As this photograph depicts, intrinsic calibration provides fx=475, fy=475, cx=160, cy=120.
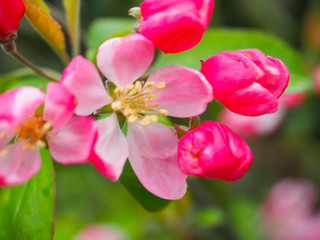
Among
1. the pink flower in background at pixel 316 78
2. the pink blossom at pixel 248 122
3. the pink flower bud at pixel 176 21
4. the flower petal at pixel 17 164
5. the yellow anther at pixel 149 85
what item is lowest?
the pink blossom at pixel 248 122

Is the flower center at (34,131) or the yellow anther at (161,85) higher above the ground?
the yellow anther at (161,85)

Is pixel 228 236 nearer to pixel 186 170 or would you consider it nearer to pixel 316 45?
pixel 316 45

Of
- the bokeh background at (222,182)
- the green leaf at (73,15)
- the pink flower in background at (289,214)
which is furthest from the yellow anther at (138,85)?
the pink flower in background at (289,214)

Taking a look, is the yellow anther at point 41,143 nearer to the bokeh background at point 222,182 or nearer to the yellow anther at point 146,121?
the yellow anther at point 146,121

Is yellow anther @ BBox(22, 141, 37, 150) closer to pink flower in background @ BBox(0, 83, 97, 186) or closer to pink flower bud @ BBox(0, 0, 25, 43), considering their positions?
pink flower in background @ BBox(0, 83, 97, 186)

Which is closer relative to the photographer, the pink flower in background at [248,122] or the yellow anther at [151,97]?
the yellow anther at [151,97]

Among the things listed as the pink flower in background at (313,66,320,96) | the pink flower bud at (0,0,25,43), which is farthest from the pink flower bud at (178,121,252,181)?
the pink flower in background at (313,66,320,96)
